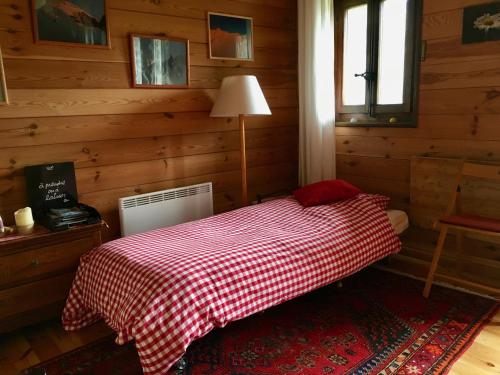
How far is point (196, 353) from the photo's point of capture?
2018 millimetres

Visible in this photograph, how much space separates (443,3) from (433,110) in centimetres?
66

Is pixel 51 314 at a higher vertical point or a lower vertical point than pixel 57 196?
lower

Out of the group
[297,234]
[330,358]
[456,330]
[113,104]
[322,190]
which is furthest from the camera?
[322,190]

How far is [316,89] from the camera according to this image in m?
3.29

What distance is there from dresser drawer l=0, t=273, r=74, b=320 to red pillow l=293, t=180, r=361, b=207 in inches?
58.3

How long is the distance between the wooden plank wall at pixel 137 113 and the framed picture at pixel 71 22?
44 millimetres

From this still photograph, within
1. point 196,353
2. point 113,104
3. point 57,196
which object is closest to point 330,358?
point 196,353

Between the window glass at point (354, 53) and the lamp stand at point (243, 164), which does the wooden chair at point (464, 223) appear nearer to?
the window glass at point (354, 53)

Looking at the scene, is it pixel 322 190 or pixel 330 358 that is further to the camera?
pixel 322 190

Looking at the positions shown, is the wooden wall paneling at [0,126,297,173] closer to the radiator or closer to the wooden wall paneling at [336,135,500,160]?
the radiator

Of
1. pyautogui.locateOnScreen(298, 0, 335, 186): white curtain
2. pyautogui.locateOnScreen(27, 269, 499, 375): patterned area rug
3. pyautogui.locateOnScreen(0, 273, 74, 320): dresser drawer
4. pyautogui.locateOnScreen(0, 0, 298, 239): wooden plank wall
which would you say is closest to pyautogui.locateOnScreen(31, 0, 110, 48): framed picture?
pyautogui.locateOnScreen(0, 0, 298, 239): wooden plank wall

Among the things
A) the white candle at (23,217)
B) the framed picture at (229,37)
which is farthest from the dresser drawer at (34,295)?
the framed picture at (229,37)

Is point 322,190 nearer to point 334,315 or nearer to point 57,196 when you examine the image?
point 334,315

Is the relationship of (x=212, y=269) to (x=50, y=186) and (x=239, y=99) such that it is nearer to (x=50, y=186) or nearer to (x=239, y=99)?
(x=50, y=186)
